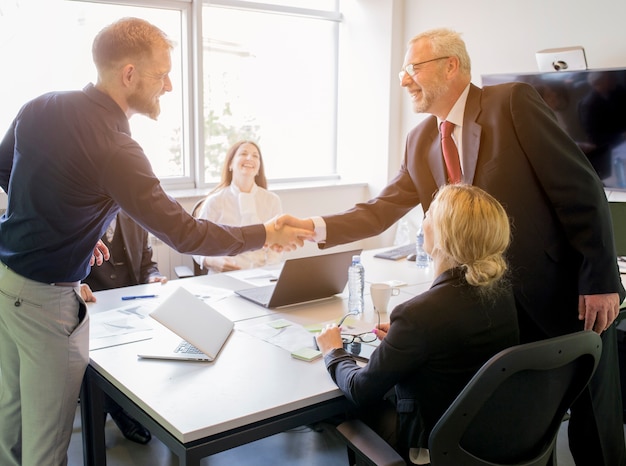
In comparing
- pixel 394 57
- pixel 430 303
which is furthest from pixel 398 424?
pixel 394 57

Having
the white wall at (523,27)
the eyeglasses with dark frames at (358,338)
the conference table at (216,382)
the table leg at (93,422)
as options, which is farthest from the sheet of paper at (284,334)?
the white wall at (523,27)

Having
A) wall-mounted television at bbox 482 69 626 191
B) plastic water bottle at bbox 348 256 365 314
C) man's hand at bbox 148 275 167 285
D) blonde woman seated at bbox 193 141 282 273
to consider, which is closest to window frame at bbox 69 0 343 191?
blonde woman seated at bbox 193 141 282 273

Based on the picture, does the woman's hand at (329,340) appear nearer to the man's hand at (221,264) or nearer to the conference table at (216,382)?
the conference table at (216,382)

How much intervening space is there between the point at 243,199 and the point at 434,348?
7.83 feet

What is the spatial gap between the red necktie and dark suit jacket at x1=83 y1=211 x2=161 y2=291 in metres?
1.71

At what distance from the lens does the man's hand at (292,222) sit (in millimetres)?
2535

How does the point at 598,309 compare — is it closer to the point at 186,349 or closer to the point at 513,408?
the point at 513,408

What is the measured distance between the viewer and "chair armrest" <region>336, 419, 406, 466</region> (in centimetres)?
155

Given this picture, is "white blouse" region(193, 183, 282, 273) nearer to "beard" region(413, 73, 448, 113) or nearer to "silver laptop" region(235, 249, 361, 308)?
"silver laptop" region(235, 249, 361, 308)

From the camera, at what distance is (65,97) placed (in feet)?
6.33

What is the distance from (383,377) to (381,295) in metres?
0.85

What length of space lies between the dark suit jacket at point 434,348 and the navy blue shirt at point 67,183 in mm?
856

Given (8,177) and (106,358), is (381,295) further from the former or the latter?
(8,177)

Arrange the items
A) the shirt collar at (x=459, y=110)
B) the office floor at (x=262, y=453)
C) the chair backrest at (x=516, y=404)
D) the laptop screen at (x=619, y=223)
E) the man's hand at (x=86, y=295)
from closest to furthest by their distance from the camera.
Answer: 1. the chair backrest at (x=516, y=404)
2. the shirt collar at (x=459, y=110)
3. the man's hand at (x=86, y=295)
4. the office floor at (x=262, y=453)
5. the laptop screen at (x=619, y=223)
